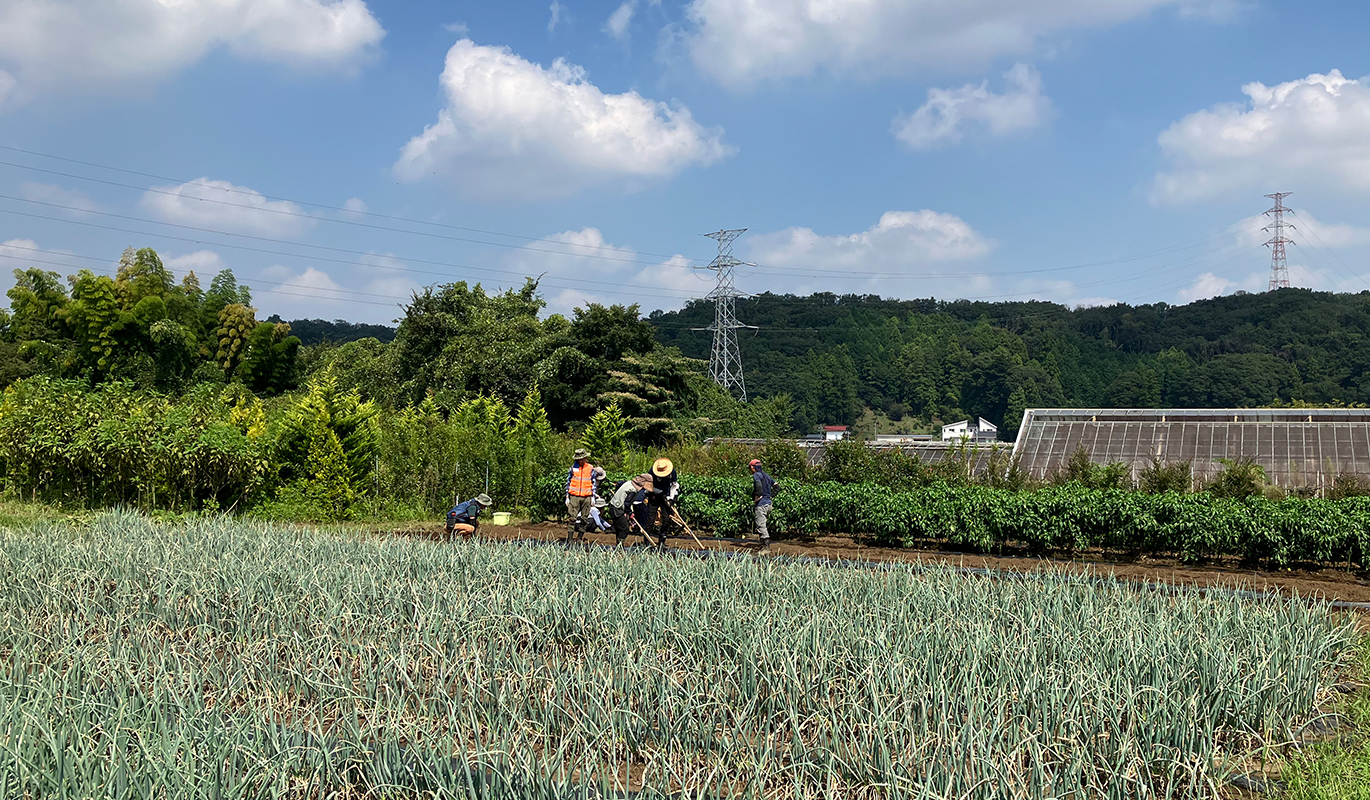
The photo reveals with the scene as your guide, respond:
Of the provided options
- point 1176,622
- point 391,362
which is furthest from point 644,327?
point 1176,622

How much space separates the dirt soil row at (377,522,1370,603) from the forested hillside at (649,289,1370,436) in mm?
47375

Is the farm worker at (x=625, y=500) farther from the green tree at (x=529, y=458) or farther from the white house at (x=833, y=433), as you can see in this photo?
the white house at (x=833, y=433)

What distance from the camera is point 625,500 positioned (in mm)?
11977

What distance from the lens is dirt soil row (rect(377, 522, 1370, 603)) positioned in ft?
29.3

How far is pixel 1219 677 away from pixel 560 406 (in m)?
22.5

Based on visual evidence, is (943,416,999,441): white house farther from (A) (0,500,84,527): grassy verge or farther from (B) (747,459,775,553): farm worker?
(A) (0,500,84,527): grassy verge

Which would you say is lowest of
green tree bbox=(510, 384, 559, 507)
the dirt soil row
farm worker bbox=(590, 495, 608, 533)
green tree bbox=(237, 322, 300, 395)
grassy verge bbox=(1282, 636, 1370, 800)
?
the dirt soil row

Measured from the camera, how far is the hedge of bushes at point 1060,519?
9.97 meters

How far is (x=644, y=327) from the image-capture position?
88.7 ft

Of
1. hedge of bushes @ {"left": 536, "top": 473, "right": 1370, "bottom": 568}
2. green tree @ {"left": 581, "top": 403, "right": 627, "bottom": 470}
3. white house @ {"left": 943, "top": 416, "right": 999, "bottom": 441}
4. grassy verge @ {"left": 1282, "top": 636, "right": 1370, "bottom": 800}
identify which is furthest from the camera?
white house @ {"left": 943, "top": 416, "right": 999, "bottom": 441}

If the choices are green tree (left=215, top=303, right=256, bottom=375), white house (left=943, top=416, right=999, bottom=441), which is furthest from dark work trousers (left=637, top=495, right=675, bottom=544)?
white house (left=943, top=416, right=999, bottom=441)

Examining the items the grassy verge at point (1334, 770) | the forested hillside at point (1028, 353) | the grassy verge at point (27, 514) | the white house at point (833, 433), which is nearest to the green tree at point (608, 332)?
the white house at point (833, 433)

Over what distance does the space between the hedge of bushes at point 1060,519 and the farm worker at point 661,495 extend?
4.77 feet

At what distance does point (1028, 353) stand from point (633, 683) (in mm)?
71874
